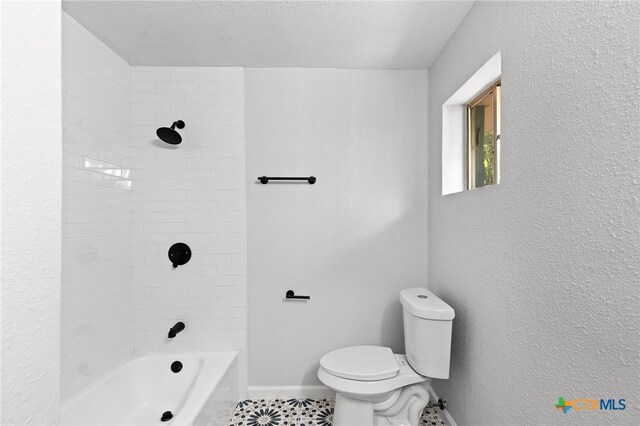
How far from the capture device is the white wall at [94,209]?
1482 mm

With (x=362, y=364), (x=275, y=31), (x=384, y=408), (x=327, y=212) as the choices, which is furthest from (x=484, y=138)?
(x=384, y=408)

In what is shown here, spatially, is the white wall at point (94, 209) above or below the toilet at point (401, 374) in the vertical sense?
above

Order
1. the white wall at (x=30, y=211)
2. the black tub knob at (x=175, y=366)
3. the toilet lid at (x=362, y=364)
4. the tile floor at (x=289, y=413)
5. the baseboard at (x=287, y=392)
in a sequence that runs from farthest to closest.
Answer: the baseboard at (x=287, y=392)
the black tub knob at (x=175, y=366)
the tile floor at (x=289, y=413)
the toilet lid at (x=362, y=364)
the white wall at (x=30, y=211)

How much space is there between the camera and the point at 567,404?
0.87 metres

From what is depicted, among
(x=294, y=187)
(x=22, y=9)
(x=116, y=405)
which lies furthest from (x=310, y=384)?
(x=22, y=9)

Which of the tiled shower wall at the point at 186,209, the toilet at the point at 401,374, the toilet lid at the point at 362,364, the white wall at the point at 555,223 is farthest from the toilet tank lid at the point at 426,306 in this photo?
the tiled shower wall at the point at 186,209

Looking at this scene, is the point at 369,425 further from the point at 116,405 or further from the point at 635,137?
the point at 635,137

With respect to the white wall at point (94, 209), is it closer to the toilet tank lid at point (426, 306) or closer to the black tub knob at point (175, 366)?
the black tub knob at point (175, 366)

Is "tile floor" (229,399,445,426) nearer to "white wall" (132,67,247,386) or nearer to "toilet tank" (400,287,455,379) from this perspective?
"white wall" (132,67,247,386)

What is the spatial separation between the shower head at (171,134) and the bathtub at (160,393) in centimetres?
140

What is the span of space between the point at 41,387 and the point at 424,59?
2.23m

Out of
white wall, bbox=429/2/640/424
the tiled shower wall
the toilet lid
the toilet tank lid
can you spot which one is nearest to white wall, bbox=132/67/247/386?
the tiled shower wall

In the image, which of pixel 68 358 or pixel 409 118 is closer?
pixel 68 358

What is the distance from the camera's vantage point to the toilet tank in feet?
4.83
